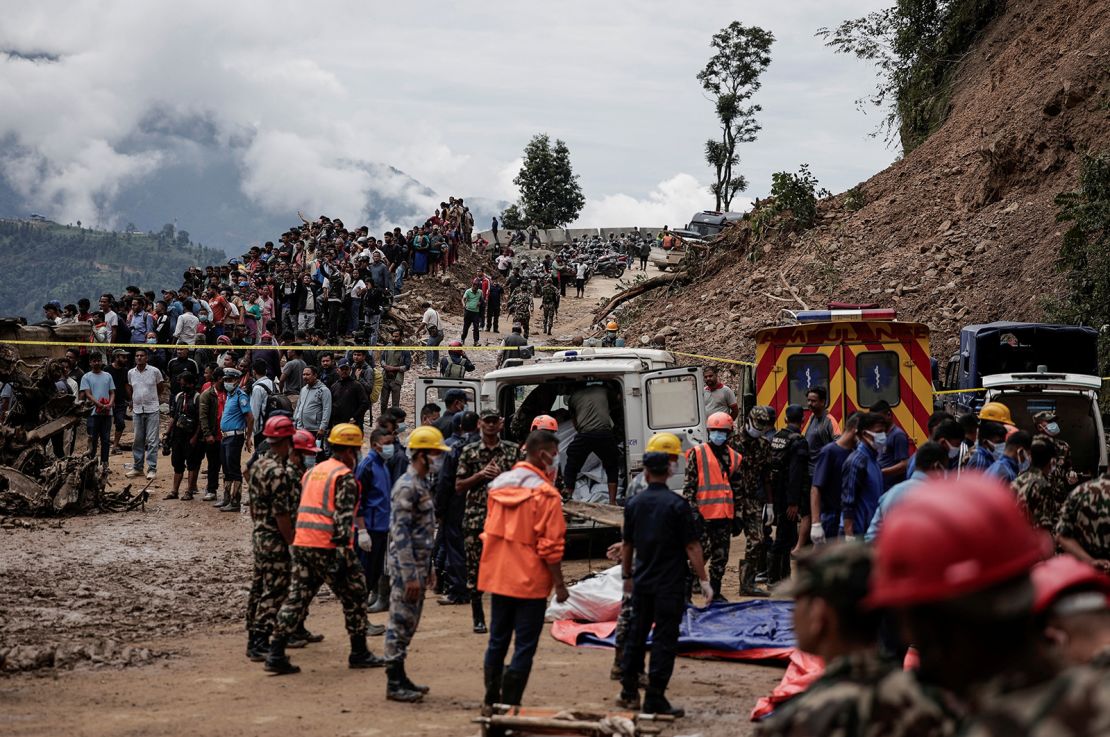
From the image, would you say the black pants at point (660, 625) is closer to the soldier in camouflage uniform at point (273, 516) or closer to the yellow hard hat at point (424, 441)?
the yellow hard hat at point (424, 441)

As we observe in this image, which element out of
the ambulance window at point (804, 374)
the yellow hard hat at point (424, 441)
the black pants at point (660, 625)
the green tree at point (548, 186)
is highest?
the green tree at point (548, 186)

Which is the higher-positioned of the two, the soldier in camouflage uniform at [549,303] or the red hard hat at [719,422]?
the soldier in camouflage uniform at [549,303]

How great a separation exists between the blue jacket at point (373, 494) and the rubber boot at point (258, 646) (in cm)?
134

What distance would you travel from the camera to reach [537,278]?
4122cm

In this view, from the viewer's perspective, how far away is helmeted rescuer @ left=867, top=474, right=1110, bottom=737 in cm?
260

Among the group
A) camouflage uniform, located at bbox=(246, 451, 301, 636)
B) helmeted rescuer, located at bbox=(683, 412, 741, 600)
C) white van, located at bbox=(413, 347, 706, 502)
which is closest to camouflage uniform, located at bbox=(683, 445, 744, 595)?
helmeted rescuer, located at bbox=(683, 412, 741, 600)

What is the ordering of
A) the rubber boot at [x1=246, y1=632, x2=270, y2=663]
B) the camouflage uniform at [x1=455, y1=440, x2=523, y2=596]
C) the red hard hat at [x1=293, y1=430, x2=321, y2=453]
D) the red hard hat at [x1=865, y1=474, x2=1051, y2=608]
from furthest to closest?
the camouflage uniform at [x1=455, y1=440, x2=523, y2=596], the red hard hat at [x1=293, y1=430, x2=321, y2=453], the rubber boot at [x1=246, y1=632, x2=270, y2=663], the red hard hat at [x1=865, y1=474, x2=1051, y2=608]

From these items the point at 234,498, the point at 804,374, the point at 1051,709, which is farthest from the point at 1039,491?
the point at 234,498

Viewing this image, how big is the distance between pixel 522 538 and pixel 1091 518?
10.5 feet

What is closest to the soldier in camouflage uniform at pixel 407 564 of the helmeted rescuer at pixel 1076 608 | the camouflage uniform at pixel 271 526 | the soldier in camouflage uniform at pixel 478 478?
the camouflage uniform at pixel 271 526

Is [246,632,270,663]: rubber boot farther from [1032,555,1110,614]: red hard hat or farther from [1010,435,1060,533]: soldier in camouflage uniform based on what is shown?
[1032,555,1110,614]: red hard hat

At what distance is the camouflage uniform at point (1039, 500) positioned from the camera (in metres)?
→ 8.05

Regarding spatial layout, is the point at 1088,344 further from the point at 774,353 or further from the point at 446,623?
the point at 446,623

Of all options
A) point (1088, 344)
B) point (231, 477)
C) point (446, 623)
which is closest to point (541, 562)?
Result: point (446, 623)
